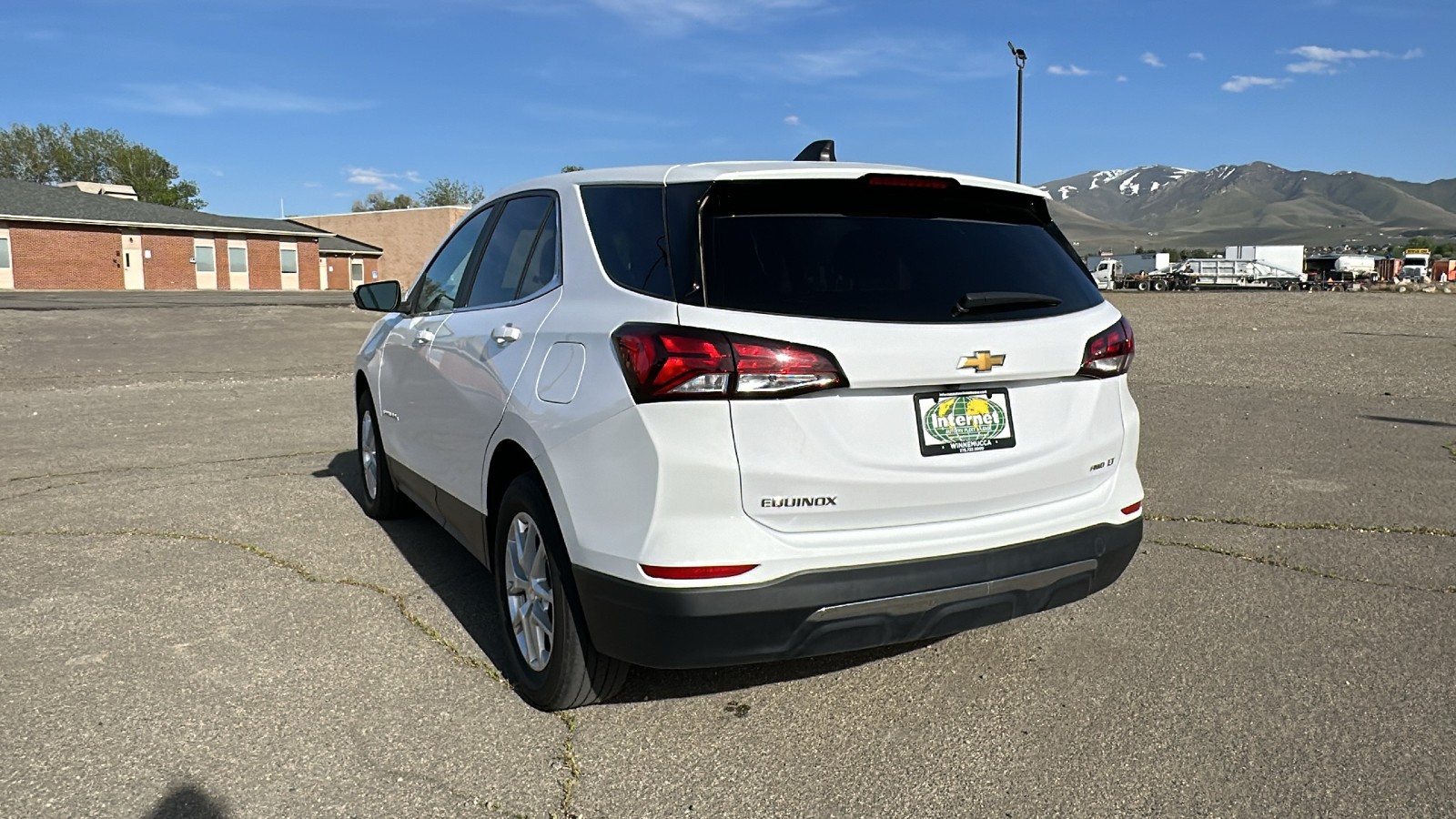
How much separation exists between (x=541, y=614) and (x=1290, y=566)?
368 centimetres

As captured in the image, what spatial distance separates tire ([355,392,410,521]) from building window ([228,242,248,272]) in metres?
57.2

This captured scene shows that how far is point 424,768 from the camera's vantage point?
307cm

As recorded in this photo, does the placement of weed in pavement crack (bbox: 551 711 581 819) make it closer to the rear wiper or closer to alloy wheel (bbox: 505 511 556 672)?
alloy wheel (bbox: 505 511 556 672)

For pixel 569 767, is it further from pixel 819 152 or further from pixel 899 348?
pixel 819 152

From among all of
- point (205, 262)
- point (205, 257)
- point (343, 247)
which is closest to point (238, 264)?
point (205, 262)

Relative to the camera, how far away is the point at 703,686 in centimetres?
366

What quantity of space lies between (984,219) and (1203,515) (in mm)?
3522

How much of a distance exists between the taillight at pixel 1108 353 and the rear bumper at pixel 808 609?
61 centimetres

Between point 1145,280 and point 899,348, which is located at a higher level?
point 1145,280

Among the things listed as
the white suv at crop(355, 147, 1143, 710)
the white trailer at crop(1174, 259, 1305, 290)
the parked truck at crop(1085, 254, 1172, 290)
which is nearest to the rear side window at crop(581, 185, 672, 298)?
the white suv at crop(355, 147, 1143, 710)

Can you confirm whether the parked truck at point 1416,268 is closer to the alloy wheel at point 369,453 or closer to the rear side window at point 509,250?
the alloy wheel at point 369,453

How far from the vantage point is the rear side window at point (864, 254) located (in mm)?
2922

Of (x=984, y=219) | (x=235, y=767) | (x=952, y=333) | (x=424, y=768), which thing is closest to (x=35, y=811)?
(x=235, y=767)

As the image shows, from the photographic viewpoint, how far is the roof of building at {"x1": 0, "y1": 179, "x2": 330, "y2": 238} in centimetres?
4862
